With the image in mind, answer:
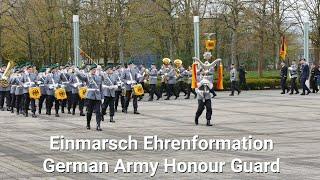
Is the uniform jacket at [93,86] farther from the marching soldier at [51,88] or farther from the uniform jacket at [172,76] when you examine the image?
the uniform jacket at [172,76]

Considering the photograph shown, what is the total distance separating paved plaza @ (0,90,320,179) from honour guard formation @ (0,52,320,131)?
2.01 feet

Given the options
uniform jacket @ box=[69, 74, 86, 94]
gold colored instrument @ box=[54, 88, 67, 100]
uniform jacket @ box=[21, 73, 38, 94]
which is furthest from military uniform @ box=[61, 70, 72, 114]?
uniform jacket @ box=[21, 73, 38, 94]

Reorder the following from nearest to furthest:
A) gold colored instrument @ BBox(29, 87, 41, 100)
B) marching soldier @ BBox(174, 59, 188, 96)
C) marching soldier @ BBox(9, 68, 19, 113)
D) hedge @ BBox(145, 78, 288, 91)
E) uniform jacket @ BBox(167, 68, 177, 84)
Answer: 1. gold colored instrument @ BBox(29, 87, 41, 100)
2. marching soldier @ BBox(9, 68, 19, 113)
3. uniform jacket @ BBox(167, 68, 177, 84)
4. marching soldier @ BBox(174, 59, 188, 96)
5. hedge @ BBox(145, 78, 288, 91)

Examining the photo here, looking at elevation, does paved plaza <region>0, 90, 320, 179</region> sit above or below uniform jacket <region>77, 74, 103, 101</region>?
below

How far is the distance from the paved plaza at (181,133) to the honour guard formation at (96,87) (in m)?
0.61

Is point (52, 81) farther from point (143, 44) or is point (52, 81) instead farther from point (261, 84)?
point (143, 44)

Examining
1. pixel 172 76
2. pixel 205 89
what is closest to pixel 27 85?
pixel 205 89

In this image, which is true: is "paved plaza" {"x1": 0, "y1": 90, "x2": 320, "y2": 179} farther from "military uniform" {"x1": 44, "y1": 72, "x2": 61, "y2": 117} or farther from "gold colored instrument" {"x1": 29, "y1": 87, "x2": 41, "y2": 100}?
"gold colored instrument" {"x1": 29, "y1": 87, "x2": 41, "y2": 100}

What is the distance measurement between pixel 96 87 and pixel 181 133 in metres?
2.75

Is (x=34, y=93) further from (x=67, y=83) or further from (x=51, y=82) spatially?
(x=67, y=83)

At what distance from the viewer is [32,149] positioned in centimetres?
1420

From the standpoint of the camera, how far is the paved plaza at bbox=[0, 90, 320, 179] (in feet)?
36.6

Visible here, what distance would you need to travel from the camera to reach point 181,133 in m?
16.8

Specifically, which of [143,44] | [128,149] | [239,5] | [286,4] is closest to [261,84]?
[239,5]
